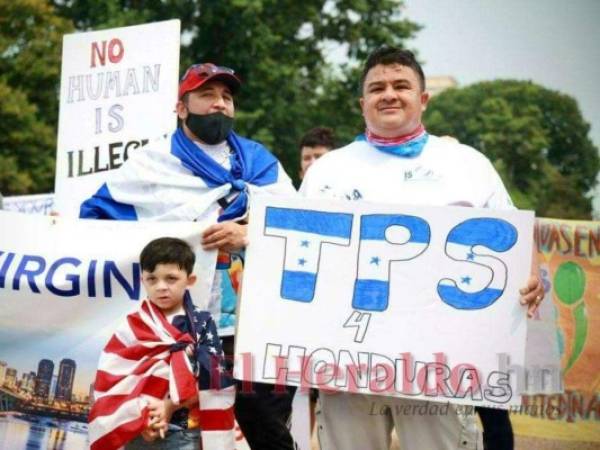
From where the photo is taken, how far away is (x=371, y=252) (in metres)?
3.97

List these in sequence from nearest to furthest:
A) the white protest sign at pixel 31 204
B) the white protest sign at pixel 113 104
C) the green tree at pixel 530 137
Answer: the white protest sign at pixel 113 104, the white protest sign at pixel 31 204, the green tree at pixel 530 137

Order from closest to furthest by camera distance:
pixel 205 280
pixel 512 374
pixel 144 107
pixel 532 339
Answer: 1. pixel 512 374
2. pixel 205 280
3. pixel 532 339
4. pixel 144 107

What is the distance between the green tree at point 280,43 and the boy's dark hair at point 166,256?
20.0m

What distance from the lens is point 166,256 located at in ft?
13.4

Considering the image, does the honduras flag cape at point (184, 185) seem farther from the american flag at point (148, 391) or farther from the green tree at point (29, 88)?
the green tree at point (29, 88)

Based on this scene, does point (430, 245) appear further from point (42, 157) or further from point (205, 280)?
point (42, 157)

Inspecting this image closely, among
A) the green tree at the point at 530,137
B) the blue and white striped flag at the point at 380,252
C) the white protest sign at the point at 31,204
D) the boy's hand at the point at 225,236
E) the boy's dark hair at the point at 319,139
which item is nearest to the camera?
the blue and white striped flag at the point at 380,252

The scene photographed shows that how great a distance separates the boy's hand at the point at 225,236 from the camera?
428 cm

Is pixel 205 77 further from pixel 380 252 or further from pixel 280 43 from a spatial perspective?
pixel 280 43

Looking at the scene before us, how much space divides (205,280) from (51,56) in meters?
22.7

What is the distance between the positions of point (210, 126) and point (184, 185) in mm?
313

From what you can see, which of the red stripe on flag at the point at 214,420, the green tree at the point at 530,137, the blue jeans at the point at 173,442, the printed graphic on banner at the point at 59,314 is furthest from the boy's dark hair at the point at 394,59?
the green tree at the point at 530,137

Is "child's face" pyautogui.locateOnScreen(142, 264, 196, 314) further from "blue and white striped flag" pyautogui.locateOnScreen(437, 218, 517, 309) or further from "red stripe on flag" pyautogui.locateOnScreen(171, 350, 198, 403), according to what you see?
"blue and white striped flag" pyautogui.locateOnScreen(437, 218, 517, 309)

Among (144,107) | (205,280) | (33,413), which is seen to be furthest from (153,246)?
(144,107)
